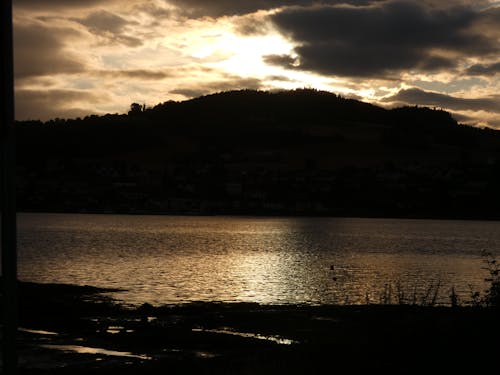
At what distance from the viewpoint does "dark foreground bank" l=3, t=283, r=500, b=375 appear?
58.1 ft

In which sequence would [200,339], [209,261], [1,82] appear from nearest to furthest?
[1,82], [200,339], [209,261]

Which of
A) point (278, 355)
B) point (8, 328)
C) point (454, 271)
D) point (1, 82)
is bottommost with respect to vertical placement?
point (454, 271)

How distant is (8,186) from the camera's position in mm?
4523

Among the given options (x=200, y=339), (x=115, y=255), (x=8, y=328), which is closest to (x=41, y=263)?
(x=115, y=255)

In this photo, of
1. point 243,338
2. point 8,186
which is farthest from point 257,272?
point 8,186

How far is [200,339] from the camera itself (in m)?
30.9

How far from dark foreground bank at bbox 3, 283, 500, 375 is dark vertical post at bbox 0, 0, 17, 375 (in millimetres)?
12532

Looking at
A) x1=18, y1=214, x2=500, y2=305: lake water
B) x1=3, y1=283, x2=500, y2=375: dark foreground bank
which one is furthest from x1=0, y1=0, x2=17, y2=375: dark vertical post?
x1=18, y1=214, x2=500, y2=305: lake water

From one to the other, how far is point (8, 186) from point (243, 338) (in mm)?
27989

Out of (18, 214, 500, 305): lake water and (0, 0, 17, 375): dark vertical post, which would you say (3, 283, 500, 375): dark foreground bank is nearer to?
(18, 214, 500, 305): lake water

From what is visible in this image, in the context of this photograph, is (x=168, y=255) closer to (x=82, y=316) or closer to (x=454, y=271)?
(x=454, y=271)

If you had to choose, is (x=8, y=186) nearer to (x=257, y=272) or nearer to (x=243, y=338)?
(x=243, y=338)

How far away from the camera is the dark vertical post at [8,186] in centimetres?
448

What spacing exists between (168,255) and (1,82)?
10081 cm
